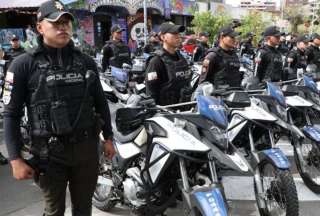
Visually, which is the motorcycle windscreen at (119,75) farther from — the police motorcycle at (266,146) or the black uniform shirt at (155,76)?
the police motorcycle at (266,146)

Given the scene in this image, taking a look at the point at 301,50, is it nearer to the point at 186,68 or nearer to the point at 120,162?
the point at 186,68

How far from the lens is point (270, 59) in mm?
7539

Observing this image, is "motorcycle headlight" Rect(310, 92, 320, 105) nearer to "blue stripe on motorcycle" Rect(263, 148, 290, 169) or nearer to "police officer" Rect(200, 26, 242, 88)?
"police officer" Rect(200, 26, 242, 88)

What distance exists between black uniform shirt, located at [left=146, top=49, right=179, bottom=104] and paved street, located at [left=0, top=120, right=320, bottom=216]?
131 centimetres

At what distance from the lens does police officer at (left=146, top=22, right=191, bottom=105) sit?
198 inches

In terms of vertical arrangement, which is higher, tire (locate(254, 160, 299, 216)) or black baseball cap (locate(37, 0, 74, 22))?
black baseball cap (locate(37, 0, 74, 22))

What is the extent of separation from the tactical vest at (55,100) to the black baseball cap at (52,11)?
0.23 meters

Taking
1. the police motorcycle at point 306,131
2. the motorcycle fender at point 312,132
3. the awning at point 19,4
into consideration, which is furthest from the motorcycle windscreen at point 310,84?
the awning at point 19,4

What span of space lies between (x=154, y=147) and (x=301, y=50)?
7048 mm

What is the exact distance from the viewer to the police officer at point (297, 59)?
28.9 feet

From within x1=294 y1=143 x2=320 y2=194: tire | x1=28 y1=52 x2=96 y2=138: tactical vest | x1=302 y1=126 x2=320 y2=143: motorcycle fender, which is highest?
x1=28 y1=52 x2=96 y2=138: tactical vest

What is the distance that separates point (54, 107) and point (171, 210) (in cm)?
213

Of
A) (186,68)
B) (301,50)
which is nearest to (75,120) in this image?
(186,68)

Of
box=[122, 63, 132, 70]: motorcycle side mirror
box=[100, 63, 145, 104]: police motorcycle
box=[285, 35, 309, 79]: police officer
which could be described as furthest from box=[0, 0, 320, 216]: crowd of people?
box=[285, 35, 309, 79]: police officer
